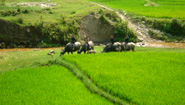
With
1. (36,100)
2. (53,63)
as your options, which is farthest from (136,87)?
(53,63)

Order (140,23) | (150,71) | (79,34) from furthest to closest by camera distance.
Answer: (140,23) < (79,34) < (150,71)

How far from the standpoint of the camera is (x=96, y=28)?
25.3 m

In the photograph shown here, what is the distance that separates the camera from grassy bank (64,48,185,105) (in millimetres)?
8211

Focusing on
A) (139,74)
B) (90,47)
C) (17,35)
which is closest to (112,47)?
(90,47)

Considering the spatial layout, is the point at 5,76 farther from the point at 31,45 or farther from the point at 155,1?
the point at 155,1

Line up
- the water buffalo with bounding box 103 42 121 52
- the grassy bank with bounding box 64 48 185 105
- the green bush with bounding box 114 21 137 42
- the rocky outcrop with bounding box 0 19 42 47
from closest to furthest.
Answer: the grassy bank with bounding box 64 48 185 105
the water buffalo with bounding box 103 42 121 52
the rocky outcrop with bounding box 0 19 42 47
the green bush with bounding box 114 21 137 42

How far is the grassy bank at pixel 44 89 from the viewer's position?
328 inches

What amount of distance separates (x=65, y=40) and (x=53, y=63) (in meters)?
9.48

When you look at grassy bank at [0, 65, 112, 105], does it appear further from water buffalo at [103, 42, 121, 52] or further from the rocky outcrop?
the rocky outcrop

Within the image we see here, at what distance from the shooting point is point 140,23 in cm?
2634

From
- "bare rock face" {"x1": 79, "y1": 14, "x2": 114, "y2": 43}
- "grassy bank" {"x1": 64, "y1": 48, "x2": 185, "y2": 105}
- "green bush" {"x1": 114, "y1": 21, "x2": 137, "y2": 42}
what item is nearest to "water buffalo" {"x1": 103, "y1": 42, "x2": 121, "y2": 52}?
"grassy bank" {"x1": 64, "y1": 48, "x2": 185, "y2": 105}

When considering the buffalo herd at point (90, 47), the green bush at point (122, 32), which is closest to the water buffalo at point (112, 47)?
the buffalo herd at point (90, 47)

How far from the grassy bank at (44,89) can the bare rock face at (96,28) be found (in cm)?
1362

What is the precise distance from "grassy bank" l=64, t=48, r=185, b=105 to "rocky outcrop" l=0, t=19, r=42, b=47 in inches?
389
